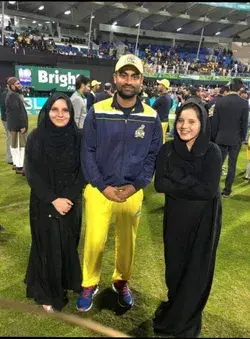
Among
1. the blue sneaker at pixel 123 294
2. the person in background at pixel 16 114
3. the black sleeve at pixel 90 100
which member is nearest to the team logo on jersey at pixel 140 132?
the blue sneaker at pixel 123 294

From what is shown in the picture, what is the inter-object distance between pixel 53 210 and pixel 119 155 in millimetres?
630

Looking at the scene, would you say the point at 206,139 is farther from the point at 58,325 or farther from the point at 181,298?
the point at 58,325

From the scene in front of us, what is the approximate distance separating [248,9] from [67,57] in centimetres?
Answer: 2244

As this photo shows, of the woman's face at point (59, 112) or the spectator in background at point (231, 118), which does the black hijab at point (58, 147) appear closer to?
the woman's face at point (59, 112)

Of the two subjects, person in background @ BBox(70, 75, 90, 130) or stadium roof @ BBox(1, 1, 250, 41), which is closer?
person in background @ BBox(70, 75, 90, 130)

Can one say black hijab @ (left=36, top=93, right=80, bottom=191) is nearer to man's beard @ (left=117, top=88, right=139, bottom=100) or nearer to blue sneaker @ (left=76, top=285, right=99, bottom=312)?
man's beard @ (left=117, top=88, right=139, bottom=100)

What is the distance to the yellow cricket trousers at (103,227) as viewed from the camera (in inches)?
105

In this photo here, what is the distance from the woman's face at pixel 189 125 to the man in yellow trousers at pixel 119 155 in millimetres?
382

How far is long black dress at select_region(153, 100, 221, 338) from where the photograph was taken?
89.9 inches

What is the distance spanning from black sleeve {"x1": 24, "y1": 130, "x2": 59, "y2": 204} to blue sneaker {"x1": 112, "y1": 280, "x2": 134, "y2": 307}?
98 cm

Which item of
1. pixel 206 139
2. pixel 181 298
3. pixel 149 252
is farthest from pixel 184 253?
pixel 149 252

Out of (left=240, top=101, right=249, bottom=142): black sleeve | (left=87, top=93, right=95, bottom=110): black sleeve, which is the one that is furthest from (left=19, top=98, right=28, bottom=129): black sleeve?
(left=240, top=101, right=249, bottom=142): black sleeve

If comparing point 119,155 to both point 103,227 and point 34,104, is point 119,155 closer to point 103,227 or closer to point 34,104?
point 103,227

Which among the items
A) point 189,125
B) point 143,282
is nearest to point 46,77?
point 143,282
